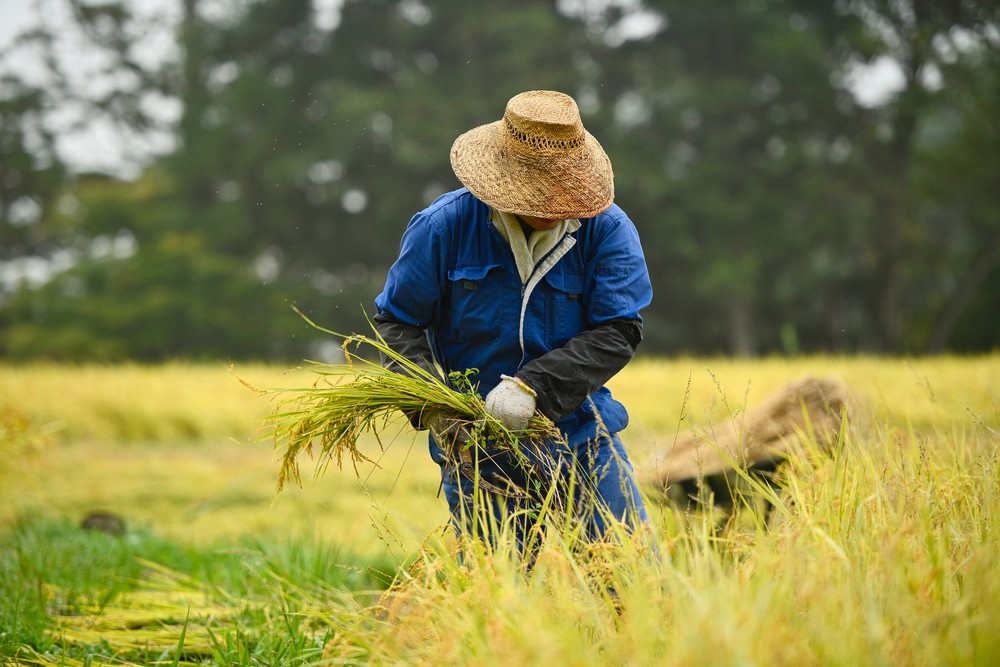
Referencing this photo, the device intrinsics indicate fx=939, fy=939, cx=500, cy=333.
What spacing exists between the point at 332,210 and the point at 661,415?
14711 millimetres

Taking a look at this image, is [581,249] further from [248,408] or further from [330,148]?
[330,148]

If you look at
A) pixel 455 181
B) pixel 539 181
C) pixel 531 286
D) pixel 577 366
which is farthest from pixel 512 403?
pixel 455 181

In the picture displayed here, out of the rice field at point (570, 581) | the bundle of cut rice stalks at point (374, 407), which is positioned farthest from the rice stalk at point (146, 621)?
the bundle of cut rice stalks at point (374, 407)

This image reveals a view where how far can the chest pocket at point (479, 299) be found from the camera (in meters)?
2.86

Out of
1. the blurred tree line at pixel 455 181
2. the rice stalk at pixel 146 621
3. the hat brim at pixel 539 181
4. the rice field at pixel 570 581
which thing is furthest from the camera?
the blurred tree line at pixel 455 181

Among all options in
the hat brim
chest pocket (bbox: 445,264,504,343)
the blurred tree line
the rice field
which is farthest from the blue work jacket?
the blurred tree line

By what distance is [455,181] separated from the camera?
2062 cm

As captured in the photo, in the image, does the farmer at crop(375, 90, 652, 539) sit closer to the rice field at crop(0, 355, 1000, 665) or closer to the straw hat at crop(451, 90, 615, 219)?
the straw hat at crop(451, 90, 615, 219)

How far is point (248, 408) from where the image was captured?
9820 millimetres

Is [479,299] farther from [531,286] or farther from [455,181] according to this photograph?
[455,181]

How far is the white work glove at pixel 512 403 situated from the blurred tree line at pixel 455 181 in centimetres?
1645

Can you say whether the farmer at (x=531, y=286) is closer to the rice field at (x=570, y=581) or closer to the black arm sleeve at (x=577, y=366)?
the black arm sleeve at (x=577, y=366)

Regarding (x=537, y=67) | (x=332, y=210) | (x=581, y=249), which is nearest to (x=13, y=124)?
(x=332, y=210)

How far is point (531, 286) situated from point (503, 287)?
93mm
